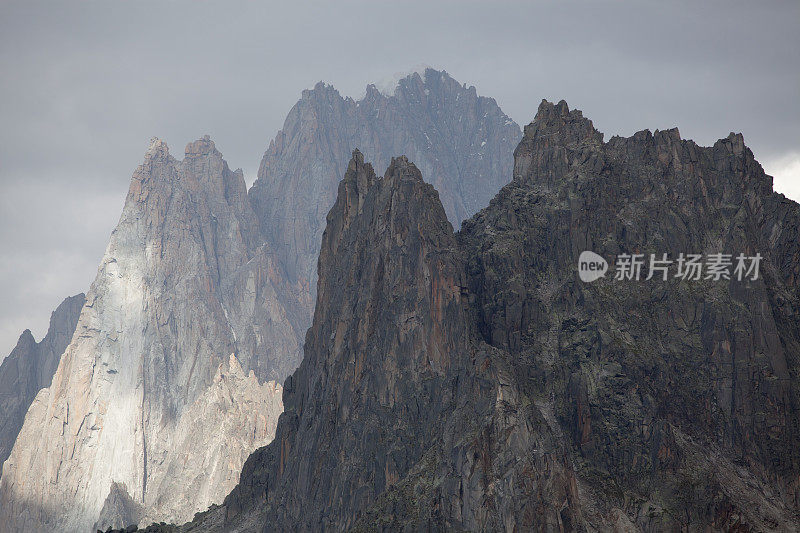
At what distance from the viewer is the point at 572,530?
645 feet

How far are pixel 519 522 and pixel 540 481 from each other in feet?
30.5

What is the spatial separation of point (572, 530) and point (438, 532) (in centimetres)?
2540

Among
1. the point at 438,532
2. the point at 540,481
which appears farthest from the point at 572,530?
the point at 438,532

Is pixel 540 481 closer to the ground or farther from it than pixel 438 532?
farther from it

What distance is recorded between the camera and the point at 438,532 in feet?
648

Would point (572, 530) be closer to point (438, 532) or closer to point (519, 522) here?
point (519, 522)

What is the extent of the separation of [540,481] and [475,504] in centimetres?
1318

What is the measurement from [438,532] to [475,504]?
358 inches

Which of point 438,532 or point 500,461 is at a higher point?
point 500,461

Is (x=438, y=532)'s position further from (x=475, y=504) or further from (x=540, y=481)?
(x=540, y=481)

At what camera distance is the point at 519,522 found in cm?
19275

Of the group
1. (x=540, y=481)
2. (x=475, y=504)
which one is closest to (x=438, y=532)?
(x=475, y=504)

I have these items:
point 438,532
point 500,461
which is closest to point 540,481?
point 500,461

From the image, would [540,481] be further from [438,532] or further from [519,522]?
[438,532]
